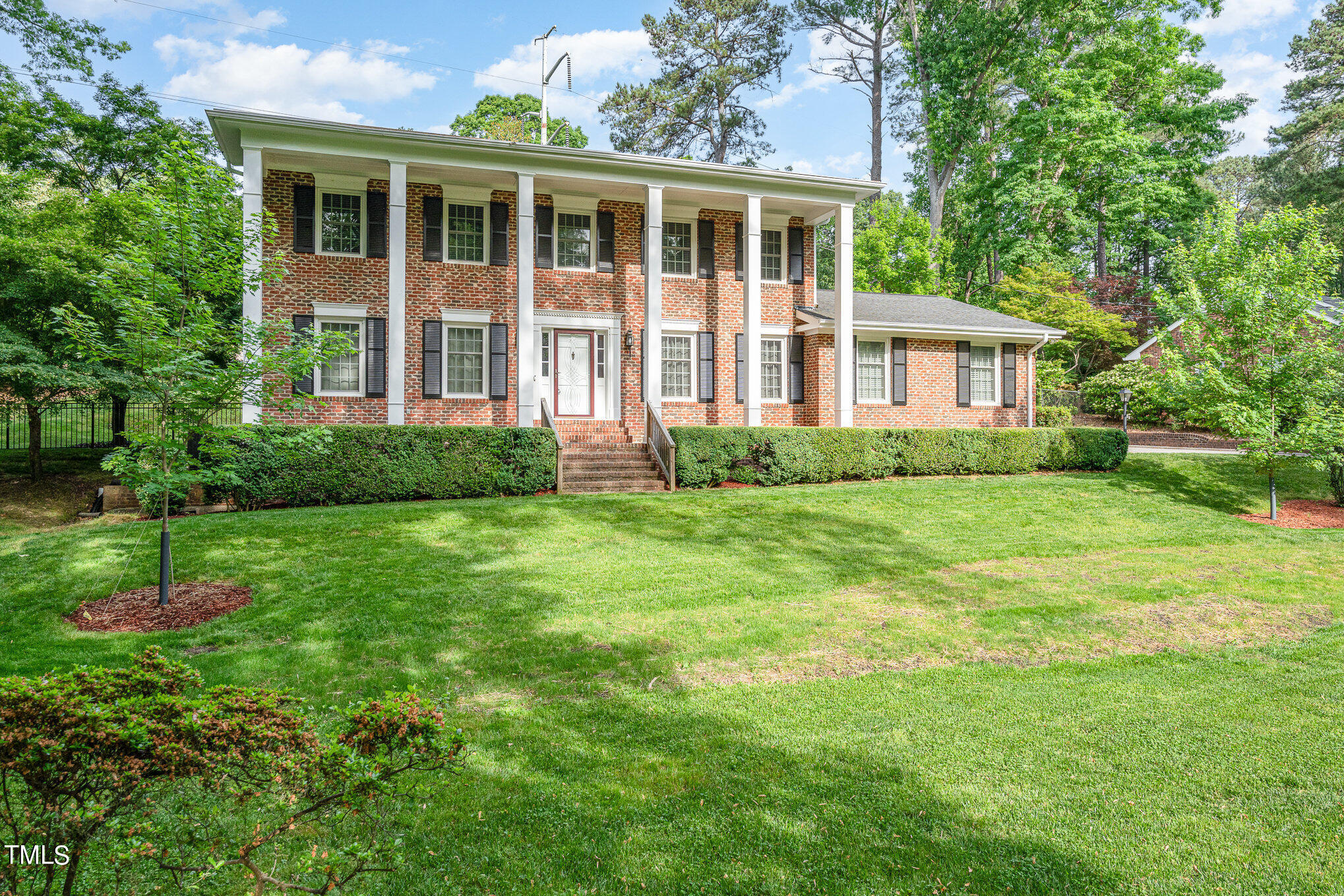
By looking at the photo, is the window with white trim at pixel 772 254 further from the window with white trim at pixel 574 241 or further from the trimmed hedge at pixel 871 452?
the trimmed hedge at pixel 871 452

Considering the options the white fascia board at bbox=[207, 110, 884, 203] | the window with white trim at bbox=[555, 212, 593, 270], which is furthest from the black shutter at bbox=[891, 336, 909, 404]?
the window with white trim at bbox=[555, 212, 593, 270]

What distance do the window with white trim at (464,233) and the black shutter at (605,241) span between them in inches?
104

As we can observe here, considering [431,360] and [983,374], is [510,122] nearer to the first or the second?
[431,360]

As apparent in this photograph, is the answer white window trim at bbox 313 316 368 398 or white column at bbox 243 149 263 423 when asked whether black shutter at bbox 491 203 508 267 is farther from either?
white column at bbox 243 149 263 423

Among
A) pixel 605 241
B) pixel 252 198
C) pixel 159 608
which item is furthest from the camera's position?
pixel 605 241

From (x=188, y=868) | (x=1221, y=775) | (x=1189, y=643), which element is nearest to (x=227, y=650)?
(x=188, y=868)

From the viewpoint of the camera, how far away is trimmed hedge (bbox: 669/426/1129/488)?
13258 millimetres

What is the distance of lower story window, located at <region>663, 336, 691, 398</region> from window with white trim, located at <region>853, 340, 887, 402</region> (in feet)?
14.8

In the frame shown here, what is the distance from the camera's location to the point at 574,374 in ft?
52.6

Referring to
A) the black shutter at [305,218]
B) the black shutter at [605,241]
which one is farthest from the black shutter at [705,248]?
the black shutter at [305,218]

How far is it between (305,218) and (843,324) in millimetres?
12073

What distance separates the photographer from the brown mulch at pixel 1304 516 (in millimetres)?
12156

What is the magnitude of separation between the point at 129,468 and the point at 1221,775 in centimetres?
839

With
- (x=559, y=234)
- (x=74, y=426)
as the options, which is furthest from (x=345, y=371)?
(x=74, y=426)
